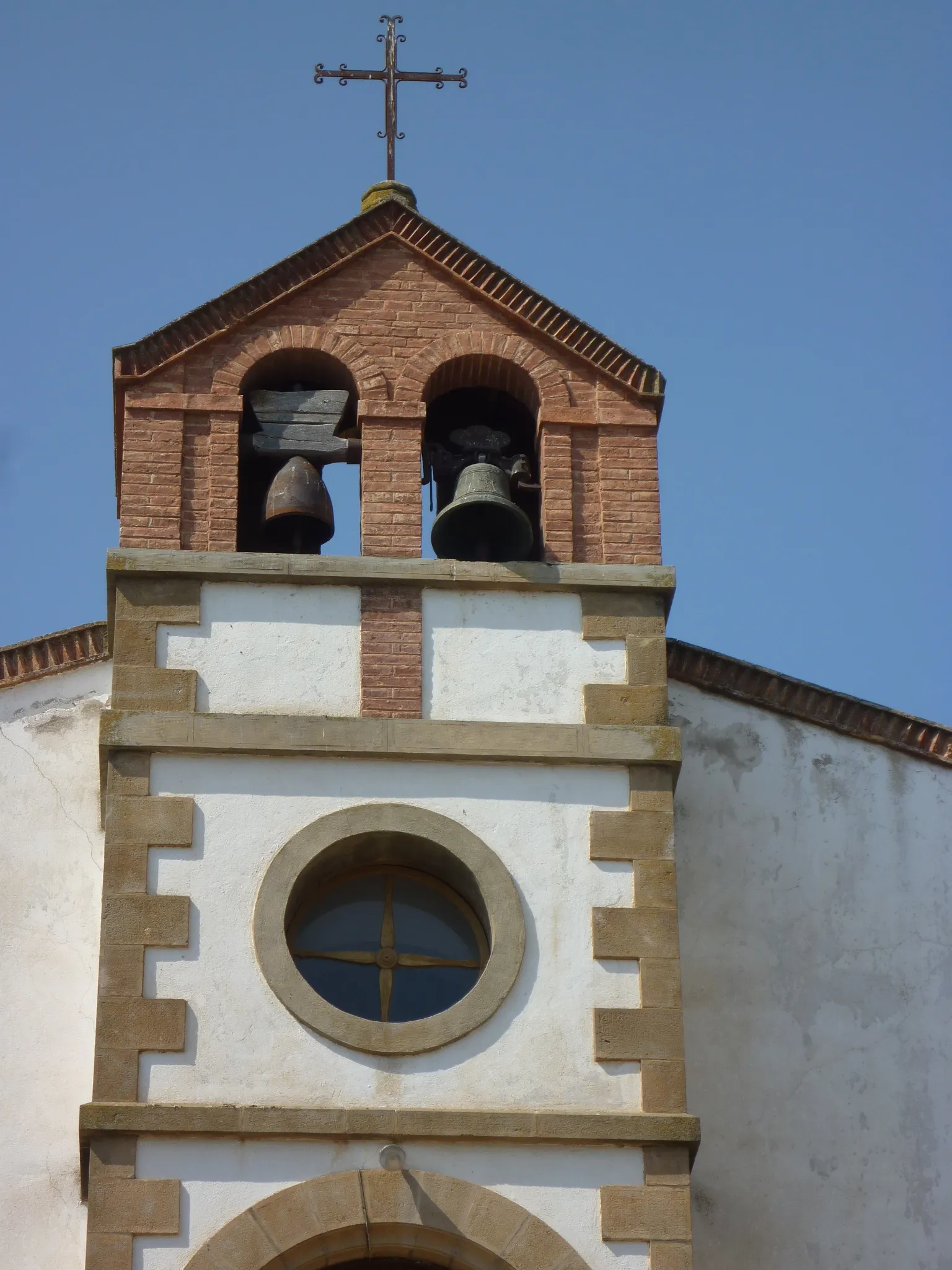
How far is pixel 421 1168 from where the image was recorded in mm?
11602

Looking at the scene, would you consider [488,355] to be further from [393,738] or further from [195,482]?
[393,738]

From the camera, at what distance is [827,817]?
46.9 ft

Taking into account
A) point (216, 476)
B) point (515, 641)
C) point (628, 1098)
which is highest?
point (216, 476)

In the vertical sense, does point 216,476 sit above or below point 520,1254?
above

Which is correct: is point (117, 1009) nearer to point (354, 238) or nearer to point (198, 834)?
point (198, 834)

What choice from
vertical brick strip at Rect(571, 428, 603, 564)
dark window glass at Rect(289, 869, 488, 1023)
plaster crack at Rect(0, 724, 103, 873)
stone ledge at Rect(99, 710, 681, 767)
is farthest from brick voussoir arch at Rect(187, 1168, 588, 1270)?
vertical brick strip at Rect(571, 428, 603, 564)

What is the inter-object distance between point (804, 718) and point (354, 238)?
3.99 meters

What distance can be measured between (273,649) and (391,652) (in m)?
0.64

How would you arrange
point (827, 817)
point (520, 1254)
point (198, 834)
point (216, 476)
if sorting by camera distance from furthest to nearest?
point (827, 817), point (216, 476), point (198, 834), point (520, 1254)

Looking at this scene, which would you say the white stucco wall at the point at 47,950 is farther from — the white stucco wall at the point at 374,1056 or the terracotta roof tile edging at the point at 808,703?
the terracotta roof tile edging at the point at 808,703

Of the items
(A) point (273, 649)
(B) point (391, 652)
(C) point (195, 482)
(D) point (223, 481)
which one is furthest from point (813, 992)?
(C) point (195, 482)

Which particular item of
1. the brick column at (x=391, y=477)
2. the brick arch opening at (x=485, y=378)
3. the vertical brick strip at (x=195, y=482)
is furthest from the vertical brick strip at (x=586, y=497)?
the vertical brick strip at (x=195, y=482)

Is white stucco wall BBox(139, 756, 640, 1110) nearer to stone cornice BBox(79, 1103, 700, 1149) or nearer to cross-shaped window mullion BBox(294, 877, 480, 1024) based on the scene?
stone cornice BBox(79, 1103, 700, 1149)

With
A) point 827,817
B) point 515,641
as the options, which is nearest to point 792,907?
point 827,817
